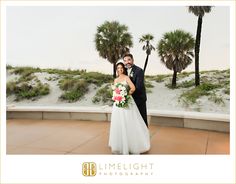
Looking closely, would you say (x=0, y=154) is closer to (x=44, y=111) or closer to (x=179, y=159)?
(x=179, y=159)

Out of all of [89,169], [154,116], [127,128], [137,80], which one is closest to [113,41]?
[154,116]

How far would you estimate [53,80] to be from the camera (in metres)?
18.2

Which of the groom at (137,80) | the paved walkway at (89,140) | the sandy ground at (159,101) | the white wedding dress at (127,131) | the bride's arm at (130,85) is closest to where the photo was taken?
the white wedding dress at (127,131)

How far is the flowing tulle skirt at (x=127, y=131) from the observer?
13.1ft

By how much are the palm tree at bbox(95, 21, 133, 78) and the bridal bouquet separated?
10874 mm

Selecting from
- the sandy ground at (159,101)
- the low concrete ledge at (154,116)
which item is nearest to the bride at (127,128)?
the low concrete ledge at (154,116)

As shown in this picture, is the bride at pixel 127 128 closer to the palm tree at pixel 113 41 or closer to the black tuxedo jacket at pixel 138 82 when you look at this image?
the black tuxedo jacket at pixel 138 82

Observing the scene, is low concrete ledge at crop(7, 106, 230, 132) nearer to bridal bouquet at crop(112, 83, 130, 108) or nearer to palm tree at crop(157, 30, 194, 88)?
bridal bouquet at crop(112, 83, 130, 108)

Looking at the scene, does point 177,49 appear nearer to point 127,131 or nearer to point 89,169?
point 127,131

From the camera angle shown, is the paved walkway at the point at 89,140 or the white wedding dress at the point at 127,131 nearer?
the white wedding dress at the point at 127,131

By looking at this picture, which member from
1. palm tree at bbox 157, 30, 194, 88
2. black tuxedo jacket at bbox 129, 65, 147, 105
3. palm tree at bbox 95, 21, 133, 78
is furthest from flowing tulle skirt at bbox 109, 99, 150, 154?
palm tree at bbox 95, 21, 133, 78

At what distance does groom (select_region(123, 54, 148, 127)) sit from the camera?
4.25 metres

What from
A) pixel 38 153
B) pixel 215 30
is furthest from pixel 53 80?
pixel 38 153

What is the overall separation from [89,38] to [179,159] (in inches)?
482
